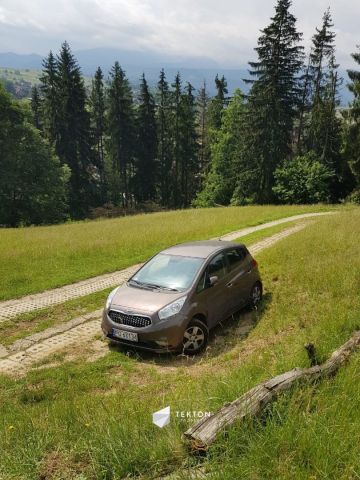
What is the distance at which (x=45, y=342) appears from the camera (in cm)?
890

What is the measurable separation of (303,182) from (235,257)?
1183 inches

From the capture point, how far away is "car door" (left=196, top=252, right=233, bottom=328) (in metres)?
8.60

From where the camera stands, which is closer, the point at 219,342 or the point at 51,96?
the point at 219,342

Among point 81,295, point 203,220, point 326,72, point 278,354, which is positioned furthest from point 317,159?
point 278,354

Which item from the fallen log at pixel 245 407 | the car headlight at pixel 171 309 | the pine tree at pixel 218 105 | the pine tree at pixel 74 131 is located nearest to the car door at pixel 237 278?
the car headlight at pixel 171 309

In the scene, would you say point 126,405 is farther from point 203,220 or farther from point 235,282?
point 203,220

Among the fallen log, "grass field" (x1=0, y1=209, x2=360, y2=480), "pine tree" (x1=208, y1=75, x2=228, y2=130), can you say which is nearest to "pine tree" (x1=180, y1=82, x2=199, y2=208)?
"pine tree" (x1=208, y1=75, x2=228, y2=130)

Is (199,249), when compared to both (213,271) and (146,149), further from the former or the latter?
(146,149)

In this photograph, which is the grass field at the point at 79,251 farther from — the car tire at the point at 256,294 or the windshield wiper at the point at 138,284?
the car tire at the point at 256,294

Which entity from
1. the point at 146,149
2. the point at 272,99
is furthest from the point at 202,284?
the point at 146,149

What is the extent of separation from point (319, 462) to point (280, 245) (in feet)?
43.0

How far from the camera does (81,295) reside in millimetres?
12141

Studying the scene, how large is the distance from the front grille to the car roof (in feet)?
7.24

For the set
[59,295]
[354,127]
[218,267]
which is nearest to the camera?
[218,267]
